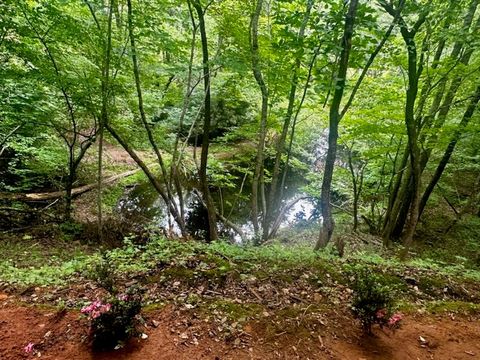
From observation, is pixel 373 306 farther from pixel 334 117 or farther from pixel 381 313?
pixel 334 117

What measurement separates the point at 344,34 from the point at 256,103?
6641 mm

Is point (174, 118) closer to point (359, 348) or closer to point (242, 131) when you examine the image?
point (242, 131)

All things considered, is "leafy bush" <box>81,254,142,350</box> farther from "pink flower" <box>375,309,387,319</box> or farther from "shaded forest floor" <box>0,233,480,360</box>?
"pink flower" <box>375,309,387,319</box>

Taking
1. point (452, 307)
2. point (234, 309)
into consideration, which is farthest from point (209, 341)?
point (452, 307)

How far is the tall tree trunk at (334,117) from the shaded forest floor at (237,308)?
72cm

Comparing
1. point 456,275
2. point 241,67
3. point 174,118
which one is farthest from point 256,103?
A: point 456,275

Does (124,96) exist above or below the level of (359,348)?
above

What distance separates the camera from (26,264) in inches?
220

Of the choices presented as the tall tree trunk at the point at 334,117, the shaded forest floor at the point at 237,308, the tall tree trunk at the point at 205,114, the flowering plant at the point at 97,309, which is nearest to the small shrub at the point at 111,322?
the flowering plant at the point at 97,309

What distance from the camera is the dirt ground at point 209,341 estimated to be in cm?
282

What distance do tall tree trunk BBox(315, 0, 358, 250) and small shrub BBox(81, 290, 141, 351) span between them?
3.59 metres

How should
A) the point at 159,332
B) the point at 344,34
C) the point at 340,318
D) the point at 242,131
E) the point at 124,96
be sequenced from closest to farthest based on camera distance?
the point at 159,332 → the point at 340,318 → the point at 344,34 → the point at 124,96 → the point at 242,131

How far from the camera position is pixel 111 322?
2768 millimetres

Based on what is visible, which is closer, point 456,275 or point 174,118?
point 456,275
